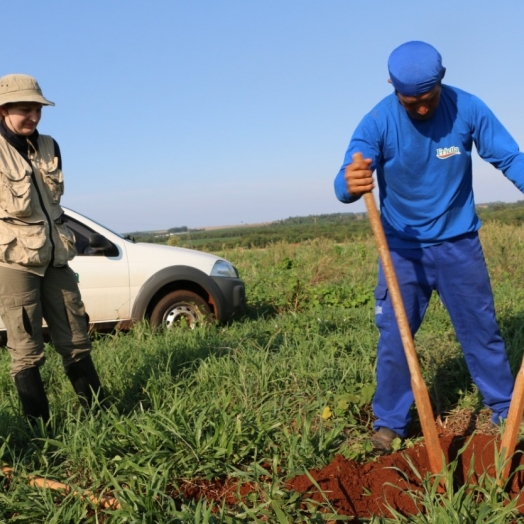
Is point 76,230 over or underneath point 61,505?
over

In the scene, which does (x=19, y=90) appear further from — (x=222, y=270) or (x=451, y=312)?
(x=222, y=270)

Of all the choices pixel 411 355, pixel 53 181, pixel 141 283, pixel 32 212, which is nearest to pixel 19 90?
pixel 53 181

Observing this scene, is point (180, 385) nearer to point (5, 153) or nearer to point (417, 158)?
point (5, 153)

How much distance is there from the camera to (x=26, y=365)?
423 cm

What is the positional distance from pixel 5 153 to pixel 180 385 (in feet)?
6.01

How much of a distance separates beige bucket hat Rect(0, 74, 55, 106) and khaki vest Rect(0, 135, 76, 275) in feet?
0.86

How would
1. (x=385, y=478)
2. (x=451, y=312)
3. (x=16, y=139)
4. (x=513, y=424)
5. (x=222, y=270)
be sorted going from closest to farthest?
1. (x=513, y=424)
2. (x=385, y=478)
3. (x=451, y=312)
4. (x=16, y=139)
5. (x=222, y=270)

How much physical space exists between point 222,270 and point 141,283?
983mm

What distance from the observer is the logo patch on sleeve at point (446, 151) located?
12.3ft

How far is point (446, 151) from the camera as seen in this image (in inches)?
148

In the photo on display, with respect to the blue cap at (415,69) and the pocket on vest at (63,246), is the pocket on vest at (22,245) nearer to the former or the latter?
the pocket on vest at (63,246)

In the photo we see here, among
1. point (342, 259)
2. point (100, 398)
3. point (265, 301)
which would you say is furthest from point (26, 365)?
point (342, 259)

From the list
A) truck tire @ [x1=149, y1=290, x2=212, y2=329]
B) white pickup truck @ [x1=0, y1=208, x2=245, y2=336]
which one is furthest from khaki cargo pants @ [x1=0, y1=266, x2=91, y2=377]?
truck tire @ [x1=149, y1=290, x2=212, y2=329]

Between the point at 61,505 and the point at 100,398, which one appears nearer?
the point at 61,505
